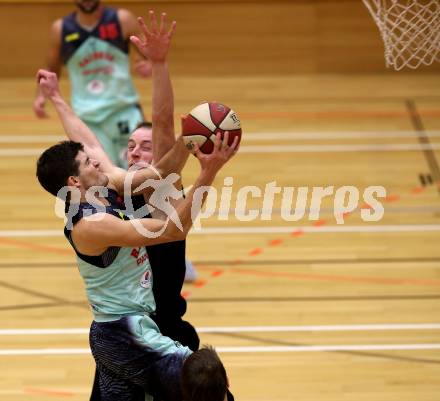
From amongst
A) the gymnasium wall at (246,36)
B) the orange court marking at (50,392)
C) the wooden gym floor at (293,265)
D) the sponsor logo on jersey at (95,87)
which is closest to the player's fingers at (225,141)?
the wooden gym floor at (293,265)

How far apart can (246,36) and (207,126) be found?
889 centimetres

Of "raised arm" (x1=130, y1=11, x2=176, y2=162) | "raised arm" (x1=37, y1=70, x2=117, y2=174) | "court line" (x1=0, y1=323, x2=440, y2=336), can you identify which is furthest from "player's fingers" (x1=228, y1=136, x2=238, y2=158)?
"court line" (x1=0, y1=323, x2=440, y2=336)

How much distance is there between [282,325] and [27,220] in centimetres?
327

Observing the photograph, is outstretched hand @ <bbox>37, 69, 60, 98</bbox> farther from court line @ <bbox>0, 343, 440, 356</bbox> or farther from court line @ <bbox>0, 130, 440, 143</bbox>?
court line @ <bbox>0, 130, 440, 143</bbox>

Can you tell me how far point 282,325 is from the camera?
26.1ft

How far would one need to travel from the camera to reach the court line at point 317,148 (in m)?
11.8

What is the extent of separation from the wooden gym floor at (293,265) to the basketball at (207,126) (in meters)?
2.23

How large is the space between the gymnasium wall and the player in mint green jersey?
4.21 meters

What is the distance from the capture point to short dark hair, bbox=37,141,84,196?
5434mm

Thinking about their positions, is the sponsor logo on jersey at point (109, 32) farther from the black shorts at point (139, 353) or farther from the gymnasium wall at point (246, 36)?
the black shorts at point (139, 353)

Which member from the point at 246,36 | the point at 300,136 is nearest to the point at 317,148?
the point at 300,136

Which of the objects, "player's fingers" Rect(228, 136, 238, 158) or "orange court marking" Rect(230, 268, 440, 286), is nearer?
"player's fingers" Rect(228, 136, 238, 158)

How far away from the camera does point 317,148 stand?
467 inches

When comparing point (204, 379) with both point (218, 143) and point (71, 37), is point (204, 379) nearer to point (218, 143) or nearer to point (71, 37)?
point (218, 143)
